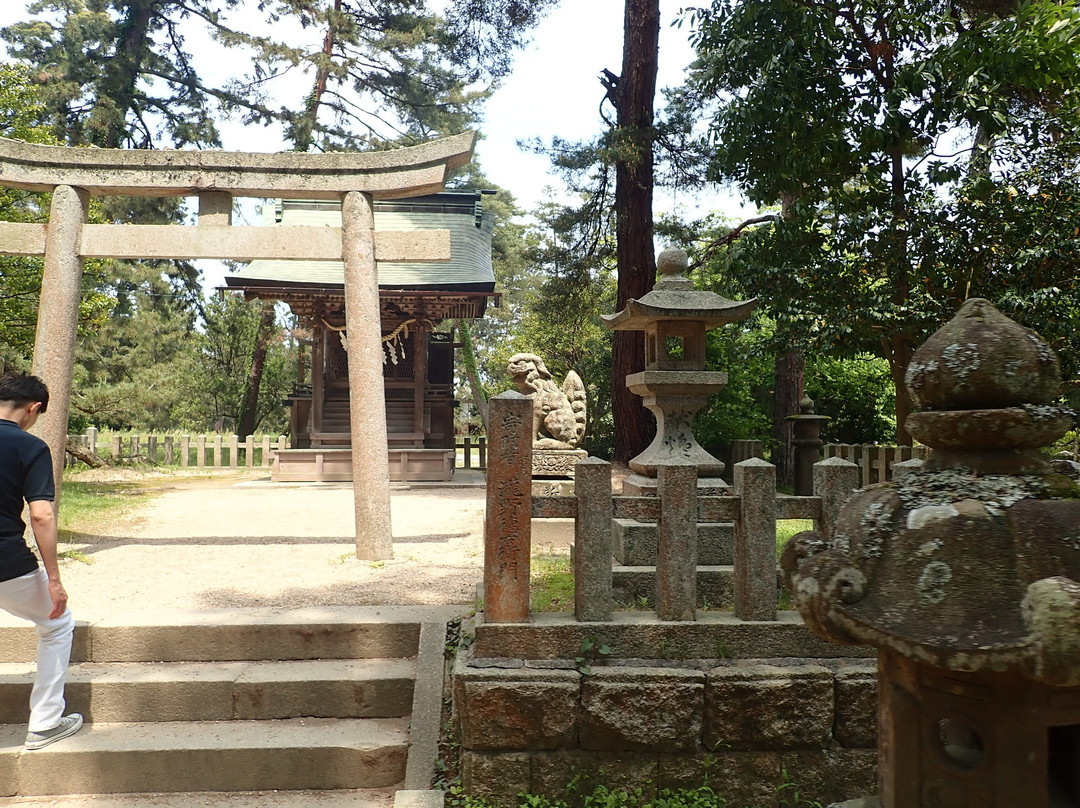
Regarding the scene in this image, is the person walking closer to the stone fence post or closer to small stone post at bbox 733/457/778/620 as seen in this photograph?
the stone fence post

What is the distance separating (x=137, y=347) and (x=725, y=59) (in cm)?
2001

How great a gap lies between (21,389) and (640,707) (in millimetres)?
3374

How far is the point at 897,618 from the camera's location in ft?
6.07

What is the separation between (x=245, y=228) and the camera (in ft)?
23.6

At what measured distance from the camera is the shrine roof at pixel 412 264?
1600 centimetres

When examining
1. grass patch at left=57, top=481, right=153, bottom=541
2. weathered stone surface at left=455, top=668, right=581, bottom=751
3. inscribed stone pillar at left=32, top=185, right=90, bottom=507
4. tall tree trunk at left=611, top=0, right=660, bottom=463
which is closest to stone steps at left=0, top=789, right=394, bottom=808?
weathered stone surface at left=455, top=668, right=581, bottom=751

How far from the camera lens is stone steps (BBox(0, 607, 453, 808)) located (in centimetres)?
379

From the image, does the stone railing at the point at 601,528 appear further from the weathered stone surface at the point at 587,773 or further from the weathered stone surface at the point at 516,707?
the weathered stone surface at the point at 587,773

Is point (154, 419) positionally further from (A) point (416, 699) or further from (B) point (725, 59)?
(A) point (416, 699)

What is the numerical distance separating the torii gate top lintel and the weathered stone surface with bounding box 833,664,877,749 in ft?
18.2

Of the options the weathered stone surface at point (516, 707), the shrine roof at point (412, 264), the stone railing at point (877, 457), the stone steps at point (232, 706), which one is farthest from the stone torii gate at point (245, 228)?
the shrine roof at point (412, 264)

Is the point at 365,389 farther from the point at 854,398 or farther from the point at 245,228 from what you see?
the point at 854,398

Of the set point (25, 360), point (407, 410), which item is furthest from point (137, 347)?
point (407, 410)

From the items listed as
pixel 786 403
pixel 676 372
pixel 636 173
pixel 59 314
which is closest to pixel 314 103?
pixel 636 173
